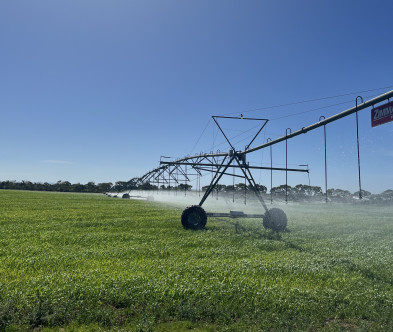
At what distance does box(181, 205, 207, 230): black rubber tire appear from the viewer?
1545 centimetres

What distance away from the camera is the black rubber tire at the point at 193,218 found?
1545 cm

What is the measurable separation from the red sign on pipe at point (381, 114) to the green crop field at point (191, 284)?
482cm

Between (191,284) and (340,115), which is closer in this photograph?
(191,284)

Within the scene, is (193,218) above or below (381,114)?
below

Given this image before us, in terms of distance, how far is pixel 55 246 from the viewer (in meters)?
10.8

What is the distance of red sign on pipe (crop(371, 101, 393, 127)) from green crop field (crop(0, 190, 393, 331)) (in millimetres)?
4820

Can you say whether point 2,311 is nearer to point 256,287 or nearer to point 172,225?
point 256,287

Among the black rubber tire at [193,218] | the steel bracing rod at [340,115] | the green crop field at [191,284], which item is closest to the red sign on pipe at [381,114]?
the steel bracing rod at [340,115]

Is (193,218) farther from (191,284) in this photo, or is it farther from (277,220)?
(191,284)

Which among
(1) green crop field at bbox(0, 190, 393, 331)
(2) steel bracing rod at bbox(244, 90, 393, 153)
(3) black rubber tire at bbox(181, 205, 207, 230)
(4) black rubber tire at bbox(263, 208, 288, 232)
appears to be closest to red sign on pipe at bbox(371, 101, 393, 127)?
(2) steel bracing rod at bbox(244, 90, 393, 153)

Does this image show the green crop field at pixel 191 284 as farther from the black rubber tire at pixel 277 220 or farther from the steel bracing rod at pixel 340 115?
the steel bracing rod at pixel 340 115

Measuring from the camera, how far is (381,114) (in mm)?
8703

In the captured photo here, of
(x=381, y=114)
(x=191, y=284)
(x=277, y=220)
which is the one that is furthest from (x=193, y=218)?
(x=381, y=114)

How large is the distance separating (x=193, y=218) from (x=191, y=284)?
8723 millimetres
